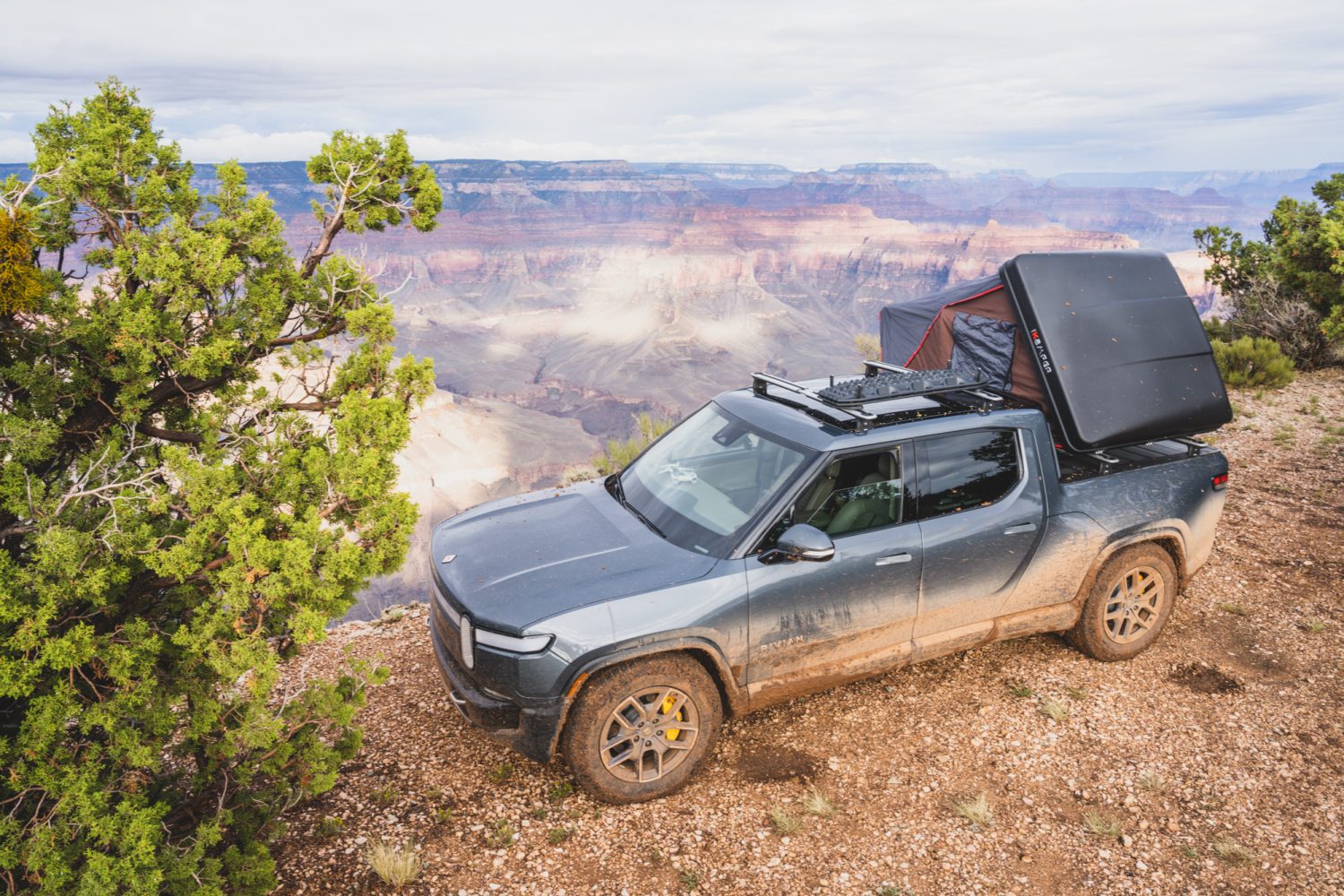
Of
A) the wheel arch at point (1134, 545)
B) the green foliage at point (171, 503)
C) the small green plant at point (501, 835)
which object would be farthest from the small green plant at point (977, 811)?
the green foliage at point (171, 503)

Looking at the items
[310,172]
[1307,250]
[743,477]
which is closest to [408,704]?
[743,477]

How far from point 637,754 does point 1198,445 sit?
168 inches

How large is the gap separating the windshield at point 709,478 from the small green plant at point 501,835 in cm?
163

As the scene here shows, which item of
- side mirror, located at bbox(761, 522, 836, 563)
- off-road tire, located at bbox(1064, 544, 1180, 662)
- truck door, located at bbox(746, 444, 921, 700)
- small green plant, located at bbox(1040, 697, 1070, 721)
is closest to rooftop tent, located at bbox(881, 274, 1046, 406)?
off-road tire, located at bbox(1064, 544, 1180, 662)

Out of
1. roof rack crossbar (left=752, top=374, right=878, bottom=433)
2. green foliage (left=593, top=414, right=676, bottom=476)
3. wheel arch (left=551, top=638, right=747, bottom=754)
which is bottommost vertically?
green foliage (left=593, top=414, right=676, bottom=476)

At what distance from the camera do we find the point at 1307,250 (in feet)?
34.1

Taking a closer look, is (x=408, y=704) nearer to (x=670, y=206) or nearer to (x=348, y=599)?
(x=348, y=599)

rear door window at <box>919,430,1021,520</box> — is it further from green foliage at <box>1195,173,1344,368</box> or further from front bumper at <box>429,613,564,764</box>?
green foliage at <box>1195,173,1344,368</box>

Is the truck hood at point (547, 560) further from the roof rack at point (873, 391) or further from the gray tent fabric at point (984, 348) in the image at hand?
the gray tent fabric at point (984, 348)

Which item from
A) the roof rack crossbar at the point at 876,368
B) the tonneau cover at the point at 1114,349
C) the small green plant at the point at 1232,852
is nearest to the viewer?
the small green plant at the point at 1232,852

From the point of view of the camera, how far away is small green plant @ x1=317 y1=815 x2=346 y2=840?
3.72m

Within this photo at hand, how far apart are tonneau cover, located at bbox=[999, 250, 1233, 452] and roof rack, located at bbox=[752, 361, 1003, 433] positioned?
557 mm

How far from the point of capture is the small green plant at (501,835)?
12.2 feet

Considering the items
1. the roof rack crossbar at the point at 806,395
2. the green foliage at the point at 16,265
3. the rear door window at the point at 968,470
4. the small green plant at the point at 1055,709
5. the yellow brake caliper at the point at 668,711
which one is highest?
the green foliage at the point at 16,265
